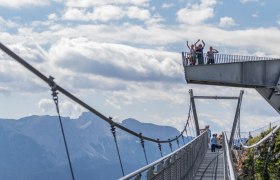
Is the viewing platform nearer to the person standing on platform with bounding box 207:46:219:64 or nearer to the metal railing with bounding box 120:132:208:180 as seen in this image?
the person standing on platform with bounding box 207:46:219:64

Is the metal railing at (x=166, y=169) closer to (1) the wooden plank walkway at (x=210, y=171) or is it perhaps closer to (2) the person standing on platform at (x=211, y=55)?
(1) the wooden plank walkway at (x=210, y=171)

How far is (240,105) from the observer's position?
73.8m

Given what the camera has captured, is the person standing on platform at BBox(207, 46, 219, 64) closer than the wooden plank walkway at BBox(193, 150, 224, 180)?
No

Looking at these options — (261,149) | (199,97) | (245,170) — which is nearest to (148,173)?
(261,149)

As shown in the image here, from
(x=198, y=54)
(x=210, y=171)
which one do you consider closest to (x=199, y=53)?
(x=198, y=54)

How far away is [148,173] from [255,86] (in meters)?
25.5

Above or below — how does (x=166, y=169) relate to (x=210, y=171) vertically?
above

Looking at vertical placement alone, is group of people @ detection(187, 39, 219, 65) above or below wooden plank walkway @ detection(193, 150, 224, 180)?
above

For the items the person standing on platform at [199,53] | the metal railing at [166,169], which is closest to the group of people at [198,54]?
the person standing on platform at [199,53]

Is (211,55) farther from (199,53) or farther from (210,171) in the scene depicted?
(210,171)

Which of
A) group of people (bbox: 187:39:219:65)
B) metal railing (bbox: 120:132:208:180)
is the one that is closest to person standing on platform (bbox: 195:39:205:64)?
group of people (bbox: 187:39:219:65)

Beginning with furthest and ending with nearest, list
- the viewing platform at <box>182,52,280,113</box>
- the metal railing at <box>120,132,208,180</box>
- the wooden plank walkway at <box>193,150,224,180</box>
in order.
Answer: the viewing platform at <box>182,52,280,113</box>
the wooden plank walkway at <box>193,150,224,180</box>
the metal railing at <box>120,132,208,180</box>

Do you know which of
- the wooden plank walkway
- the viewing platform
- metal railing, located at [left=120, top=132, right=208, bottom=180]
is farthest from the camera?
the viewing platform

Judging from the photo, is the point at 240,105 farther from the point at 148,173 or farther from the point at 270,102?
the point at 148,173
